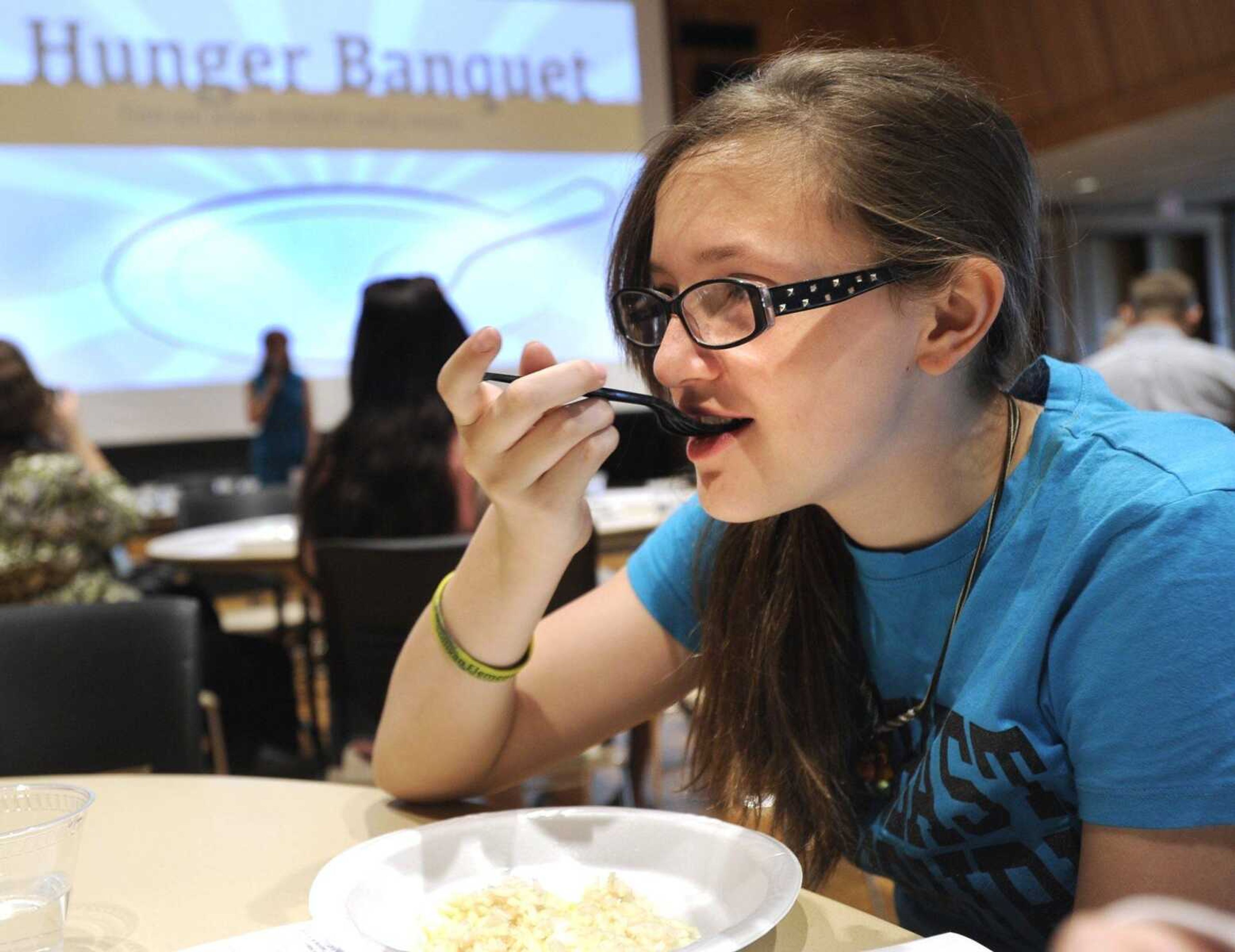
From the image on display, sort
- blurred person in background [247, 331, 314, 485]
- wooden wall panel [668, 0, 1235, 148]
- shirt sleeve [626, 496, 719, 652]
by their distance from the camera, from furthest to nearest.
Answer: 1. wooden wall panel [668, 0, 1235, 148]
2. blurred person in background [247, 331, 314, 485]
3. shirt sleeve [626, 496, 719, 652]

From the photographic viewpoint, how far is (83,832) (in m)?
0.92

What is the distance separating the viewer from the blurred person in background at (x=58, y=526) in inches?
95.0

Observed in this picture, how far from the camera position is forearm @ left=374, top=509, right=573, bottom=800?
96 centimetres

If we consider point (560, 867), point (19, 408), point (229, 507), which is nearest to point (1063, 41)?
point (229, 507)

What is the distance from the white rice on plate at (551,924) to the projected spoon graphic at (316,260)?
4.85 meters

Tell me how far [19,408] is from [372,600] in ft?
4.46

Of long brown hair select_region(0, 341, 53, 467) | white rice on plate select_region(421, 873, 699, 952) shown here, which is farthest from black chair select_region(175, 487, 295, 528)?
white rice on plate select_region(421, 873, 699, 952)

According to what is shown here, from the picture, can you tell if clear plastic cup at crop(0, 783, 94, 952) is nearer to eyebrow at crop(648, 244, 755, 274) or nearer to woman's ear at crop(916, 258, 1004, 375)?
eyebrow at crop(648, 244, 755, 274)

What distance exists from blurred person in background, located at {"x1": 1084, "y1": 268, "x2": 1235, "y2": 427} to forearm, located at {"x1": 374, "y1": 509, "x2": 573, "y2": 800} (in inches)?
137

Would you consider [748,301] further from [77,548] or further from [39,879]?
[77,548]

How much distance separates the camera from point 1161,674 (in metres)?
0.72

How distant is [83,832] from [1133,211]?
957 centimetres

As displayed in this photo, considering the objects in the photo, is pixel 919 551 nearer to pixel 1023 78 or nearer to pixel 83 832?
pixel 83 832

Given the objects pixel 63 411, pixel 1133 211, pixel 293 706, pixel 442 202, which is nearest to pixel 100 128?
pixel 442 202
